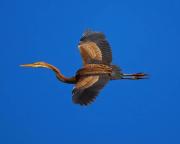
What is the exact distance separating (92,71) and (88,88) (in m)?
0.28

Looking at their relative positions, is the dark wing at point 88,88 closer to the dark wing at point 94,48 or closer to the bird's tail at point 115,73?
the bird's tail at point 115,73

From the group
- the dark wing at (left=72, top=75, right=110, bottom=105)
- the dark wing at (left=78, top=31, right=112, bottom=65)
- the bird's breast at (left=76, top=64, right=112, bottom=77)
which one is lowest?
the dark wing at (left=72, top=75, right=110, bottom=105)

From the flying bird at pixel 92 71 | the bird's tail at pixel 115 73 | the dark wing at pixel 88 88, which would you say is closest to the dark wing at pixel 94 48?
the flying bird at pixel 92 71

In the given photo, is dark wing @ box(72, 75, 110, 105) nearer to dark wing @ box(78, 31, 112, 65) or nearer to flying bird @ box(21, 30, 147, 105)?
flying bird @ box(21, 30, 147, 105)

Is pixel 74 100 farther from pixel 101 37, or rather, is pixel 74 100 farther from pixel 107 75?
pixel 101 37

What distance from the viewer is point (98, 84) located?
6.34 m

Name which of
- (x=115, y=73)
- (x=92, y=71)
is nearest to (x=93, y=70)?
(x=92, y=71)

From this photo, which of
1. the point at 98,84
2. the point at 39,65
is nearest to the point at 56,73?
the point at 39,65

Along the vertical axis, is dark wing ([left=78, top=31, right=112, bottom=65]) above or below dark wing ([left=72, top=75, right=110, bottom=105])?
above

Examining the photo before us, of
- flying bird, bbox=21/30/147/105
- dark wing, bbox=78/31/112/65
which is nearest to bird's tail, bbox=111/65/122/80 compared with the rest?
flying bird, bbox=21/30/147/105

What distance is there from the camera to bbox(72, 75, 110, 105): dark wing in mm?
6207

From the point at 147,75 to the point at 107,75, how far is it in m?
0.80

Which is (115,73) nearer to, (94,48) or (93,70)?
(93,70)

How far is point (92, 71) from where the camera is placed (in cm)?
654
